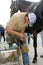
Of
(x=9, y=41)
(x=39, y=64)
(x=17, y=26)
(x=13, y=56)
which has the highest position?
(x=17, y=26)

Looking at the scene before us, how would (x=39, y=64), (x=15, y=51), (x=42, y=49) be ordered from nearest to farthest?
1. (x=15, y=51)
2. (x=39, y=64)
3. (x=42, y=49)

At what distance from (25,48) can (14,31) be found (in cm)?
27

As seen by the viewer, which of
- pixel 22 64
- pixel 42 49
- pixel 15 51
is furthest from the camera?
pixel 42 49

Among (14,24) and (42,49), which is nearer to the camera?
(14,24)

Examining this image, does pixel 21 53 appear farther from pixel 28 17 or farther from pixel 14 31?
pixel 28 17

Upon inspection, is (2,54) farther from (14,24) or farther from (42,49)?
(42,49)

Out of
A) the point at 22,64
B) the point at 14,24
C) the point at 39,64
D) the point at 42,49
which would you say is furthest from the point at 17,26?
the point at 42,49

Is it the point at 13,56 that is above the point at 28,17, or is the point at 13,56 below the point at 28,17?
Answer: below

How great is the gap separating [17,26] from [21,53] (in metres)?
0.33

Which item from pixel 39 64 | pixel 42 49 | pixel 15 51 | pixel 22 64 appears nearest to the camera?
pixel 15 51

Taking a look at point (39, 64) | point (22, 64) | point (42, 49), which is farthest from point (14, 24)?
point (42, 49)

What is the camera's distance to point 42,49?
12.1 ft

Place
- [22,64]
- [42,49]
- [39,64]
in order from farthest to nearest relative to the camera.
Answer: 1. [42,49]
2. [39,64]
3. [22,64]

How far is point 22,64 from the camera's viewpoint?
235 cm
